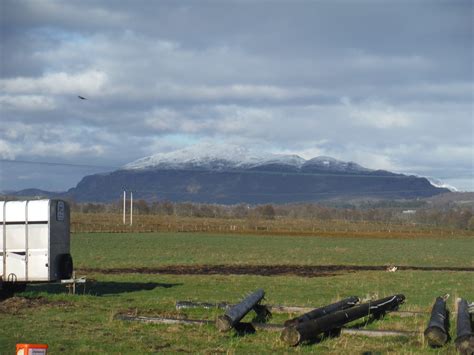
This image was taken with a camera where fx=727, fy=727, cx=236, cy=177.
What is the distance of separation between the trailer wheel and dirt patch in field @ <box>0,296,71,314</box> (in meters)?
1.86

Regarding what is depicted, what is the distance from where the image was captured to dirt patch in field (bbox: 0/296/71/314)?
728 inches

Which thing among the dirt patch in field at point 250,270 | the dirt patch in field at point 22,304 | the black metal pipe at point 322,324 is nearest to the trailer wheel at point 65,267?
the dirt patch in field at point 22,304

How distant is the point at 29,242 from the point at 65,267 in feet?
4.67

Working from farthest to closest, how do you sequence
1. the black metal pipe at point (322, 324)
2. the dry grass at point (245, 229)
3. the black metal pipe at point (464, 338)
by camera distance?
the dry grass at point (245, 229), the black metal pipe at point (322, 324), the black metal pipe at point (464, 338)

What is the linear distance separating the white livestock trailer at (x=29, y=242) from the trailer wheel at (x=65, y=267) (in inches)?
6.6

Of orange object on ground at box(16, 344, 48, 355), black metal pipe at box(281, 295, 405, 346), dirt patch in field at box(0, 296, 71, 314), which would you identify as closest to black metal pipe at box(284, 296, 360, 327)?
black metal pipe at box(281, 295, 405, 346)

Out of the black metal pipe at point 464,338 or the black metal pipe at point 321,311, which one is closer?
the black metal pipe at point 464,338

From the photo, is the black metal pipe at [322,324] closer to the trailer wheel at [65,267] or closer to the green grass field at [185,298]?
the green grass field at [185,298]

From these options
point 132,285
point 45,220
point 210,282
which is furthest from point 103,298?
point 210,282

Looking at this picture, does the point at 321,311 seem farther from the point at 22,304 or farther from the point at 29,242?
the point at 29,242

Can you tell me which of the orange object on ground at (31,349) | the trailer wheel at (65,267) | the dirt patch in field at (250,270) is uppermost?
the orange object on ground at (31,349)

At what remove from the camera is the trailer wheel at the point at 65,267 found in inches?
886

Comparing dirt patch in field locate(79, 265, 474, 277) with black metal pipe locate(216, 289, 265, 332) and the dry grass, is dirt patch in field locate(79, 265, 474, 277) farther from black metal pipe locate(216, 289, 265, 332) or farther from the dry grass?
the dry grass

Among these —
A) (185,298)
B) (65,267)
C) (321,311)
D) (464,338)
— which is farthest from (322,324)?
(65,267)
